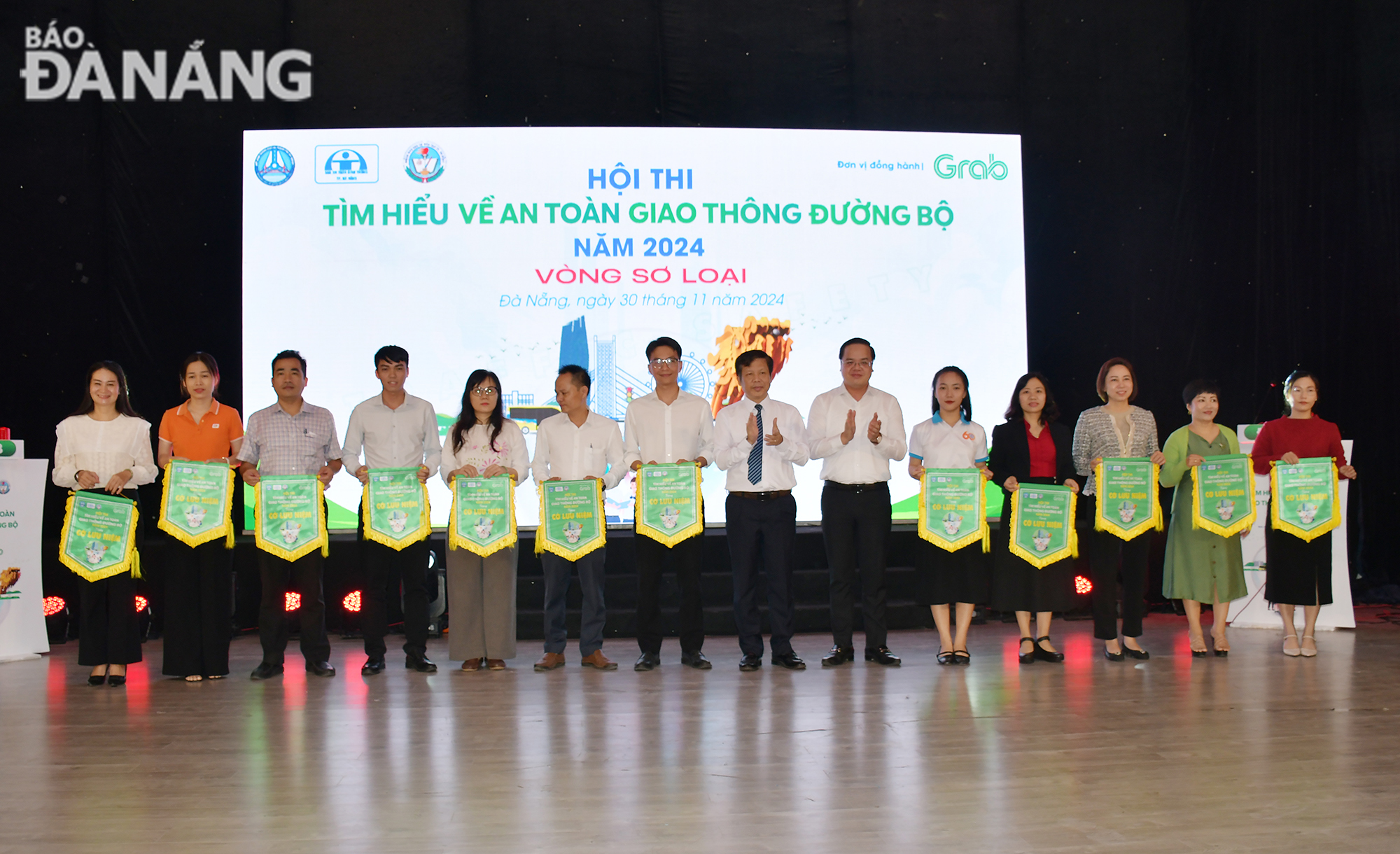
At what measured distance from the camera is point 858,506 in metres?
4.66

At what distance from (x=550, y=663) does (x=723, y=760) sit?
5.83 ft

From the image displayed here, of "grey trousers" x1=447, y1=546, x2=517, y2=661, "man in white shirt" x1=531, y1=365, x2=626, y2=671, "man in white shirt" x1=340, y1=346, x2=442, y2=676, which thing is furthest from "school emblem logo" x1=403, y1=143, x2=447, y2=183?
"grey trousers" x1=447, y1=546, x2=517, y2=661

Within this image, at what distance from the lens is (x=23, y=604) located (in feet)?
17.5

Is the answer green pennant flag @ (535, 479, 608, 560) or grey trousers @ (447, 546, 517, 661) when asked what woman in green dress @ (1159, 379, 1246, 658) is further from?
grey trousers @ (447, 546, 517, 661)

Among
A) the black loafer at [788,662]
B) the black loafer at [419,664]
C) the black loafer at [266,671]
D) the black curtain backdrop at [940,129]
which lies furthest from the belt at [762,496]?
the black loafer at [266,671]

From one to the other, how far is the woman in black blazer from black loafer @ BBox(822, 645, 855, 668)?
2.25ft

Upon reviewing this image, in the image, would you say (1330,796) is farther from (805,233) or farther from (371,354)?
(371,354)

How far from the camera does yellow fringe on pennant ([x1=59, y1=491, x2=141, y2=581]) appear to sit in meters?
4.45

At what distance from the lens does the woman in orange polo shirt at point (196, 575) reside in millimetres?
4570

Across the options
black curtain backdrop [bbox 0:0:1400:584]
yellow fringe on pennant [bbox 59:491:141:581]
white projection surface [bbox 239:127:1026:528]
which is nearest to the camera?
yellow fringe on pennant [bbox 59:491:141:581]

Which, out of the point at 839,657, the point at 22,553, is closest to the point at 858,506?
the point at 839,657

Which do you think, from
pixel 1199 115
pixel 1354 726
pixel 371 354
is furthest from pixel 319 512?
pixel 1199 115

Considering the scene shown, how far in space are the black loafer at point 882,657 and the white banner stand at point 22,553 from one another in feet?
13.4

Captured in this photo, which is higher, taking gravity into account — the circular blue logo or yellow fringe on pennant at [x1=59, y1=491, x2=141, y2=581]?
the circular blue logo
